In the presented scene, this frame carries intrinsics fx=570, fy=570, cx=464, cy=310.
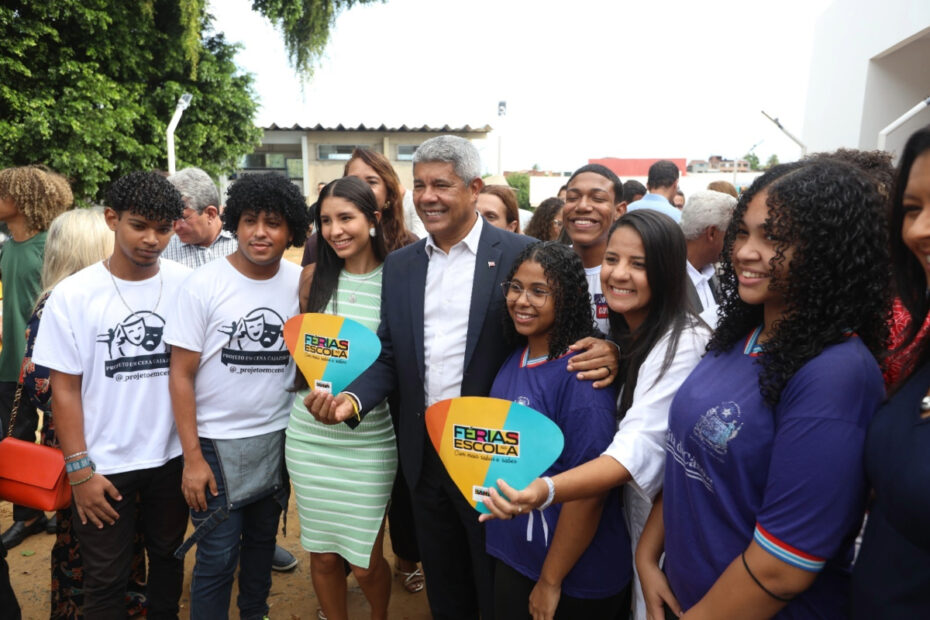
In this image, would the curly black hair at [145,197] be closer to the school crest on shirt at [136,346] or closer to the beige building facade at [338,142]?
the school crest on shirt at [136,346]

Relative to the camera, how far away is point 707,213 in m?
3.61

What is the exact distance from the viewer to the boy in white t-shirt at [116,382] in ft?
8.01

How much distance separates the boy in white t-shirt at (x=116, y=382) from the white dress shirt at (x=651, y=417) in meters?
2.03

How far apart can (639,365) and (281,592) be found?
280 cm

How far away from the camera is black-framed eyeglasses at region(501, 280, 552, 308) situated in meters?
2.10

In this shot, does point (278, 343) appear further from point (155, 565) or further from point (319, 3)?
point (319, 3)

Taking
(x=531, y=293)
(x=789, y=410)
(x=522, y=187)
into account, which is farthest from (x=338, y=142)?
(x=789, y=410)

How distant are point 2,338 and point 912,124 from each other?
1600cm

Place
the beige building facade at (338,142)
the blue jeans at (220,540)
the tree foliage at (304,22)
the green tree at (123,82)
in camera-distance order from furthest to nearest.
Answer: the beige building facade at (338,142)
the tree foliage at (304,22)
the green tree at (123,82)
the blue jeans at (220,540)

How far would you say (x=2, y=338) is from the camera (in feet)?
12.4

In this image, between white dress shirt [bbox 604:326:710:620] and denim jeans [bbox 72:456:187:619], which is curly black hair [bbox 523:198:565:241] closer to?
white dress shirt [bbox 604:326:710:620]

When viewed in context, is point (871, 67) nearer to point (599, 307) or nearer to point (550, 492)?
point (599, 307)

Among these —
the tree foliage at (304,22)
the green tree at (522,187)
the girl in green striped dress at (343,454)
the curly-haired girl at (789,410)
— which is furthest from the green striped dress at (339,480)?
the green tree at (522,187)

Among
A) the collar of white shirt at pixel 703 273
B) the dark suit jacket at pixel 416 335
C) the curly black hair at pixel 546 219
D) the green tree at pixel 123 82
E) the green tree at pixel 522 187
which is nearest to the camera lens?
the dark suit jacket at pixel 416 335
